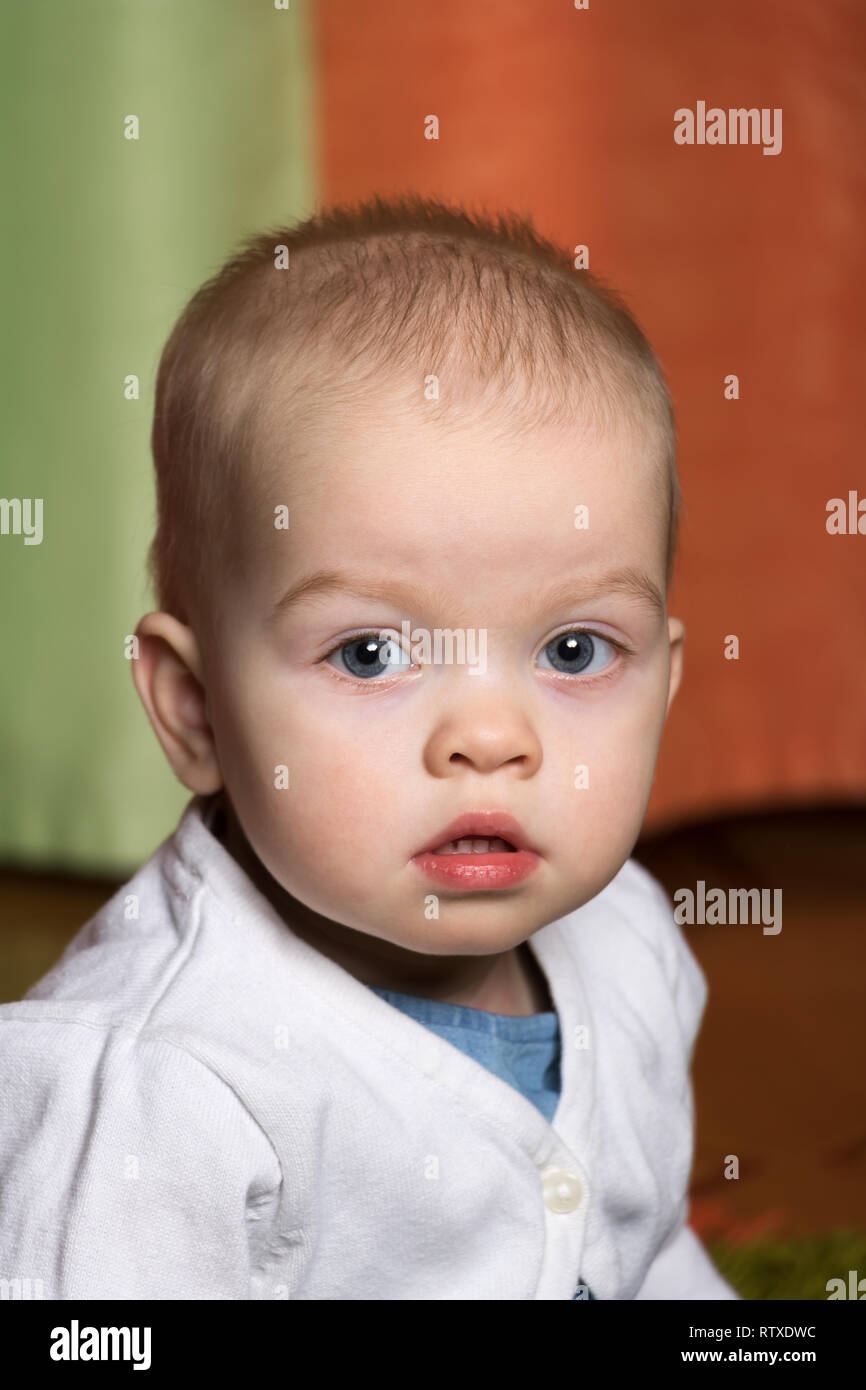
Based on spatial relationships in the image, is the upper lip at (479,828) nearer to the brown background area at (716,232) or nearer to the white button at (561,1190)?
the white button at (561,1190)

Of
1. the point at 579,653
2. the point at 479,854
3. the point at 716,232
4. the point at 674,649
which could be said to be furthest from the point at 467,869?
the point at 716,232

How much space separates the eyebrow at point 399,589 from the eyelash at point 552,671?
19mm

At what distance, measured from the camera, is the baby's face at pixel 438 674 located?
71 centimetres

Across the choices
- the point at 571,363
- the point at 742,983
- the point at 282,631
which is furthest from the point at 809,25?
the point at 282,631

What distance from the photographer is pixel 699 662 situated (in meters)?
2.02

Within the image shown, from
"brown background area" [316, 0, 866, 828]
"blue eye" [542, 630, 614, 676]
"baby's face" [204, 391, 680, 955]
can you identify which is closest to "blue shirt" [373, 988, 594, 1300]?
"baby's face" [204, 391, 680, 955]

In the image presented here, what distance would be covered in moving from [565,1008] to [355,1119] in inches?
7.2

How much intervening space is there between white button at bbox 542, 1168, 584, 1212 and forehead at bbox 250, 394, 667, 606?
32cm

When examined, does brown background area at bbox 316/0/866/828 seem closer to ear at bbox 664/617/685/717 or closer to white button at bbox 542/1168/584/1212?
ear at bbox 664/617/685/717

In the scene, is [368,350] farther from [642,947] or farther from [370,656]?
[642,947]

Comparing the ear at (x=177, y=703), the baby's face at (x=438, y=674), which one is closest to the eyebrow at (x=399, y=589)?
the baby's face at (x=438, y=674)

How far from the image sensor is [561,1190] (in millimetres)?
827

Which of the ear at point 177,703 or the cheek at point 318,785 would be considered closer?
the cheek at point 318,785
